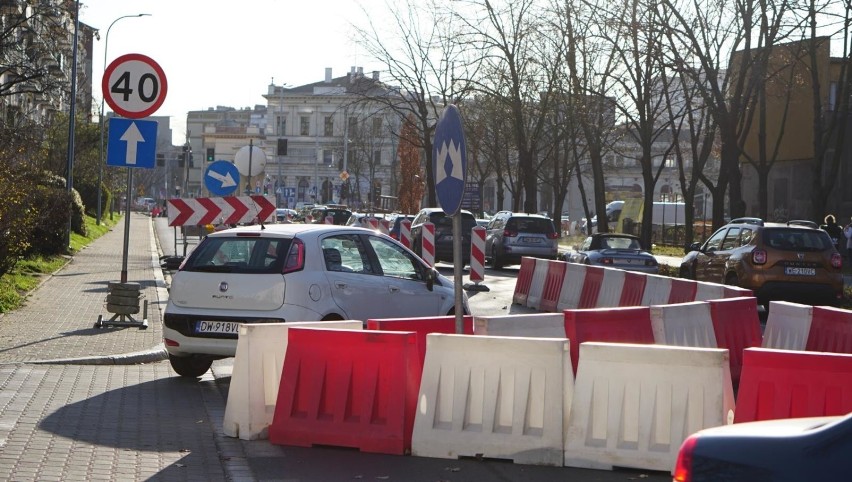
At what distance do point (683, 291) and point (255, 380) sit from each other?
9.67m

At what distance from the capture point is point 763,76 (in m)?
35.0

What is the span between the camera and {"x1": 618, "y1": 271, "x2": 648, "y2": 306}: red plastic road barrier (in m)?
20.1

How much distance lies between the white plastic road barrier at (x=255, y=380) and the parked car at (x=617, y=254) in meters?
21.7

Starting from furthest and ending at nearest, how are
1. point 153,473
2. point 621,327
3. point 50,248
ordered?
point 50,248
point 621,327
point 153,473

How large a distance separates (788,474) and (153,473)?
15.9 ft

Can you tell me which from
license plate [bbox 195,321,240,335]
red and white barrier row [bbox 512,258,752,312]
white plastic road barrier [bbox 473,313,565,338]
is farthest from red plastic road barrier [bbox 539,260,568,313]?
white plastic road barrier [bbox 473,313,565,338]

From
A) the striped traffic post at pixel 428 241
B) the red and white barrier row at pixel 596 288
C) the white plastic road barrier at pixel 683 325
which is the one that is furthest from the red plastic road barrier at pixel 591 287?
the white plastic road barrier at pixel 683 325

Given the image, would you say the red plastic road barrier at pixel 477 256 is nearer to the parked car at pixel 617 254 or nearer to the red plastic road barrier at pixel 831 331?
the parked car at pixel 617 254

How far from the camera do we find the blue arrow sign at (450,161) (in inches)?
371

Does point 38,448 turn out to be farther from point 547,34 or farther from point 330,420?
point 547,34

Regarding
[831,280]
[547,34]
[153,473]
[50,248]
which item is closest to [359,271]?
[153,473]

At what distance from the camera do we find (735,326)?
524 inches

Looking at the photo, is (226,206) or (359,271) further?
(226,206)

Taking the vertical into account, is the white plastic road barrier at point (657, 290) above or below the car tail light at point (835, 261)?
below
